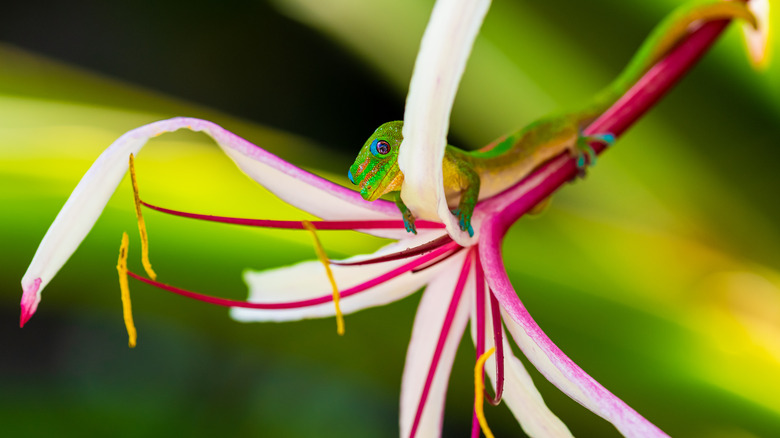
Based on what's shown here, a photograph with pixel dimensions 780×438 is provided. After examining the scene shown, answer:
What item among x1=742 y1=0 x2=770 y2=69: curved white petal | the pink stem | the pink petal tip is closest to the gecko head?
the pink stem

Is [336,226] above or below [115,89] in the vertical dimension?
below

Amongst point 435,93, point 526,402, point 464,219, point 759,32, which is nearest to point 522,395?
point 526,402

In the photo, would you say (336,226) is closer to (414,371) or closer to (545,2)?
(414,371)

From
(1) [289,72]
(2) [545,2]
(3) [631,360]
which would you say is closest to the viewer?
(3) [631,360]

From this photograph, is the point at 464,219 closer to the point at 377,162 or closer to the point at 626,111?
the point at 377,162

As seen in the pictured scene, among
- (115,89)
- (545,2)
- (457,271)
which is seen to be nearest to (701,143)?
(545,2)

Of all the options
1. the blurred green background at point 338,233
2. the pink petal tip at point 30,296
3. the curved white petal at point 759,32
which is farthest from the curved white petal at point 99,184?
the curved white petal at point 759,32

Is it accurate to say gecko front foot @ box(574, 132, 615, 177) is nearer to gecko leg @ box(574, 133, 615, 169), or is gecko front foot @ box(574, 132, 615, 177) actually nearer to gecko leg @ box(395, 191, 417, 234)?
gecko leg @ box(574, 133, 615, 169)
